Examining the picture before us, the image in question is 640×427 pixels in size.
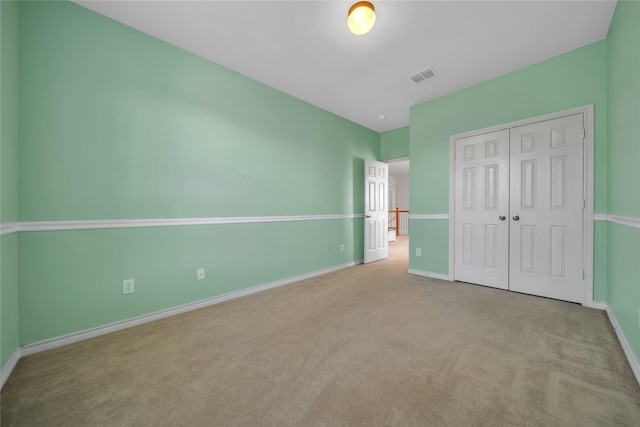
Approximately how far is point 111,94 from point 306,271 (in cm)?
287

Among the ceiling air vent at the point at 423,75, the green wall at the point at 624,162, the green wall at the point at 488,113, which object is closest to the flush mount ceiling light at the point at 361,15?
the ceiling air vent at the point at 423,75

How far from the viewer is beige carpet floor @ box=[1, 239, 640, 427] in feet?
3.68

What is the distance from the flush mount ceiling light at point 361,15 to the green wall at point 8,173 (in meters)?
2.23

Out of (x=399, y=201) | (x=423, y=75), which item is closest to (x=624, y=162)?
(x=423, y=75)

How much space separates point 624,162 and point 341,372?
252 centimetres

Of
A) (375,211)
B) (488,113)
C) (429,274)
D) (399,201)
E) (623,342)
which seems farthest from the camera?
(399,201)

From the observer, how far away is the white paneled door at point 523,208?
2428 mm

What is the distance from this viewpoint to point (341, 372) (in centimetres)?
142

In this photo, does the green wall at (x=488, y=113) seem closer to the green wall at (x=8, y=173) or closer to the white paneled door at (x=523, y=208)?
the white paneled door at (x=523, y=208)

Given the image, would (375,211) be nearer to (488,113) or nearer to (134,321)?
(488,113)

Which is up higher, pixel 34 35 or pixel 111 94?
pixel 34 35

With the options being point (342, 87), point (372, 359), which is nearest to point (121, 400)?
point (372, 359)

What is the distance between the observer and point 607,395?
1216mm

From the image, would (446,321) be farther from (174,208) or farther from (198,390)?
(174,208)
